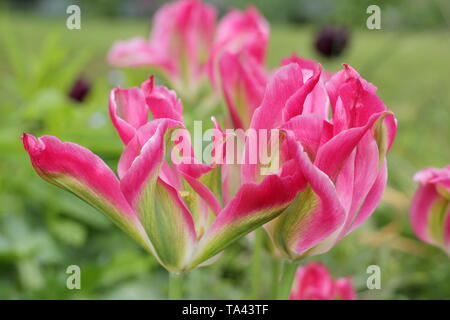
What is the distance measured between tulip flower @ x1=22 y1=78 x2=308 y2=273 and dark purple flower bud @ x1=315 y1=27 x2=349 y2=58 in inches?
34.5

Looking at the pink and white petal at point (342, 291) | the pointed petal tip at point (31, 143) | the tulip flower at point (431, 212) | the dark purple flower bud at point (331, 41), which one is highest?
the dark purple flower bud at point (331, 41)

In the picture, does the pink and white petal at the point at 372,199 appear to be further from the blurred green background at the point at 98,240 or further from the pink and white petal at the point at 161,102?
the blurred green background at the point at 98,240

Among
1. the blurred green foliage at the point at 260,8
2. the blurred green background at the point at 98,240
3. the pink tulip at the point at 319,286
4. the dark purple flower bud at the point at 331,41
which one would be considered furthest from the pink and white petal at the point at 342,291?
the blurred green foliage at the point at 260,8

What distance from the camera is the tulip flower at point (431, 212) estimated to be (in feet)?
1.21

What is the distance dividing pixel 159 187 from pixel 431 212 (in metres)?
0.16

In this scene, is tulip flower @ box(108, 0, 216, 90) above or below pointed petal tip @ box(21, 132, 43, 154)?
above

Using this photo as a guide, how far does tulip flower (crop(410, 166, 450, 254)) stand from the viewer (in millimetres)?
368

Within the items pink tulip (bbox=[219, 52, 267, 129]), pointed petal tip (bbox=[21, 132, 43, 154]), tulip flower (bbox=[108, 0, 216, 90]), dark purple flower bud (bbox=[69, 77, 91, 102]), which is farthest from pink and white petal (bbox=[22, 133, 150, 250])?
dark purple flower bud (bbox=[69, 77, 91, 102])

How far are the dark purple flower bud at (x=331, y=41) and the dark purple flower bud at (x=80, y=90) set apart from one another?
14.5 inches

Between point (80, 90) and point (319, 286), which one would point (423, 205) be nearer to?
point (319, 286)

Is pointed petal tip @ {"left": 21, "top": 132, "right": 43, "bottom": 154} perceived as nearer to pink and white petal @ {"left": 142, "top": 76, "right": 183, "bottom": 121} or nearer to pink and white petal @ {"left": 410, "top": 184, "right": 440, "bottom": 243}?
pink and white petal @ {"left": 142, "top": 76, "right": 183, "bottom": 121}

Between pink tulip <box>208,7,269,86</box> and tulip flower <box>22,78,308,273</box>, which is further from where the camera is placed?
pink tulip <box>208,7,269,86</box>

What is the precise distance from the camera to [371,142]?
28 centimetres

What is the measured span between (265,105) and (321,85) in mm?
24
